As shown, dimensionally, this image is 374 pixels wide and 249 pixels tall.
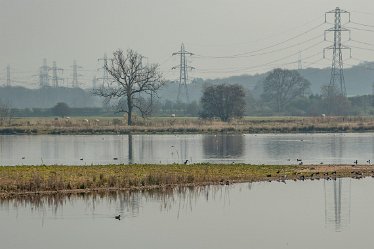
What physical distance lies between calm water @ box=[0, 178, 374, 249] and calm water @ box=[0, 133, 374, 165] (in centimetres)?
1733

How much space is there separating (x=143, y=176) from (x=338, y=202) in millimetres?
11323

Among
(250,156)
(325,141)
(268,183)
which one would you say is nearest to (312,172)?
(268,183)

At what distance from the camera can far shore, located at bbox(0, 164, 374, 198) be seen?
44.6m

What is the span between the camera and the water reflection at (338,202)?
3708 centimetres

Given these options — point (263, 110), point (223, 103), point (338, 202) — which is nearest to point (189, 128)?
point (223, 103)

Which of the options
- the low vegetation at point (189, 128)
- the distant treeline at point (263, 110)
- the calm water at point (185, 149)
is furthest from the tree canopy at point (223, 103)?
the distant treeline at point (263, 110)

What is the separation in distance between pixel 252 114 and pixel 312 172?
415 ft

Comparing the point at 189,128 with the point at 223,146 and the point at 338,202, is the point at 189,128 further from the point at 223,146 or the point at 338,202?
the point at 338,202

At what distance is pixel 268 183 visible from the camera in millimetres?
48938

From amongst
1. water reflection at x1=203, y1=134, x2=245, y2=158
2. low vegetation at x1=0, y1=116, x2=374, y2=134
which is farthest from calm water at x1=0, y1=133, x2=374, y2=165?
low vegetation at x1=0, y1=116, x2=374, y2=134

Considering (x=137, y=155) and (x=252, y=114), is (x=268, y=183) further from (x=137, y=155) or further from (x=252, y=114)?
(x=252, y=114)

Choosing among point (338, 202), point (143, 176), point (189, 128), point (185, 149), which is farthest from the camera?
point (189, 128)

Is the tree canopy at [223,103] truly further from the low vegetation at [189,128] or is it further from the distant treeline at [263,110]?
the distant treeline at [263,110]

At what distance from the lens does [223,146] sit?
8231 centimetres
